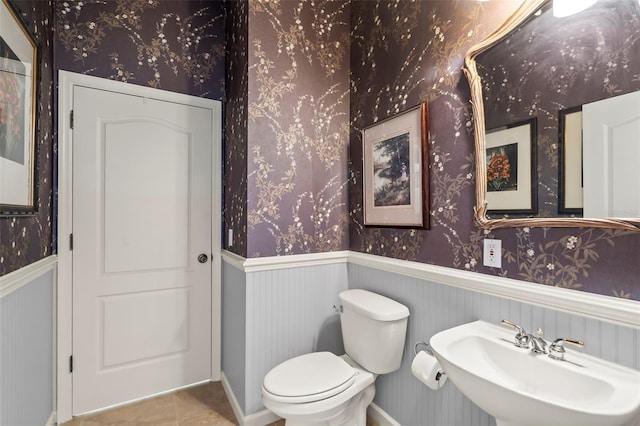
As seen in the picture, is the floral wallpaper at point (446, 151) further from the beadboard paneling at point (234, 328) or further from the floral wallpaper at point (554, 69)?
the beadboard paneling at point (234, 328)

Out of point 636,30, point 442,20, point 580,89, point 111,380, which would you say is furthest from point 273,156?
point 111,380

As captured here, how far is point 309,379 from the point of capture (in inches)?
54.7

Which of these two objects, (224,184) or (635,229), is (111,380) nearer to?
(224,184)

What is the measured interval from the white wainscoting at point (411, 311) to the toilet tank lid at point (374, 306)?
80 mm

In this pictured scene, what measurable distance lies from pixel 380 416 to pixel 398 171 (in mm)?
1396

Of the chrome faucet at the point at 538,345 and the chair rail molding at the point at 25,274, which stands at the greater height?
the chair rail molding at the point at 25,274

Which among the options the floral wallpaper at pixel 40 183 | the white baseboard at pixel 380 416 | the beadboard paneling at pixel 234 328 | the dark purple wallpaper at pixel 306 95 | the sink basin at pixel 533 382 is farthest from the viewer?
the beadboard paneling at pixel 234 328

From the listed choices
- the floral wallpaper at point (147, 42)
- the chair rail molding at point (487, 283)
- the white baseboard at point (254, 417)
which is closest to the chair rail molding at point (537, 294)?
the chair rail molding at point (487, 283)

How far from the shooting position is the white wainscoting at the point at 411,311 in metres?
0.91

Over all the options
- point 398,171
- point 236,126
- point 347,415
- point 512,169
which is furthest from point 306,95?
point 347,415

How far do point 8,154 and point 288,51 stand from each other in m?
1.43

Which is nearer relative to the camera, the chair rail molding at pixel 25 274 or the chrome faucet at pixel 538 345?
the chrome faucet at pixel 538 345

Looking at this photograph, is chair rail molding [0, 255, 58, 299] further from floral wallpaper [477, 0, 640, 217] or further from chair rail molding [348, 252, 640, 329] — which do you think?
floral wallpaper [477, 0, 640, 217]

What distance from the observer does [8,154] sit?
3.76 ft
